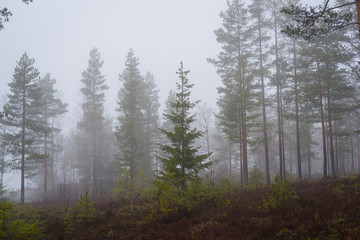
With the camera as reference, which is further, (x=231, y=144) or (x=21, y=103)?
(x=21, y=103)

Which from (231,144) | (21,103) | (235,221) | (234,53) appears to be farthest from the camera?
(234,53)

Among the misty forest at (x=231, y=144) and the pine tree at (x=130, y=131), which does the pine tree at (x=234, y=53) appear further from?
the pine tree at (x=130, y=131)

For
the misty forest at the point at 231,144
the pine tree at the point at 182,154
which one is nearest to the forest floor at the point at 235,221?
the misty forest at the point at 231,144

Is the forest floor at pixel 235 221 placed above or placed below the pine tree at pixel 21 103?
below

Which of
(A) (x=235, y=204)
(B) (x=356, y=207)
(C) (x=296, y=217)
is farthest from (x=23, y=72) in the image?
(B) (x=356, y=207)

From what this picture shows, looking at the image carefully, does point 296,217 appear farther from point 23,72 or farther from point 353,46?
point 23,72

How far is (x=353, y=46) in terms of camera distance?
17172mm

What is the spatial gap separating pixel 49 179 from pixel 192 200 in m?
42.1

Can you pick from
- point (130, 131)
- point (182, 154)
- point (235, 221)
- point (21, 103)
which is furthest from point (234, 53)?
point (21, 103)

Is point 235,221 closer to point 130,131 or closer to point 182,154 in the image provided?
point 182,154

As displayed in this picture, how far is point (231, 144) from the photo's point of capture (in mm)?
20344

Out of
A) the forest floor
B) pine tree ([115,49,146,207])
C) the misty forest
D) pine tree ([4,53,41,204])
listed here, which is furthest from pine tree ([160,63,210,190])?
pine tree ([4,53,41,204])

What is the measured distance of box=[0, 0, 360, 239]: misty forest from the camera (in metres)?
7.27

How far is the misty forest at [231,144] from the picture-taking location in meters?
7.27
